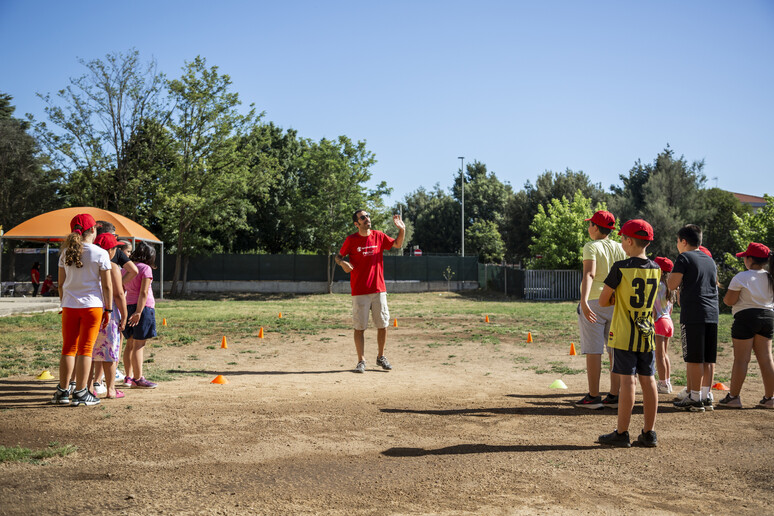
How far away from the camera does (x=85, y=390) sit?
6.22 m

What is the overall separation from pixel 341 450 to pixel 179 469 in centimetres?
121

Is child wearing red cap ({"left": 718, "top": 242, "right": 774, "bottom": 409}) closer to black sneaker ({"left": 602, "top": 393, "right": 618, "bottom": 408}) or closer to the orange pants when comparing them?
black sneaker ({"left": 602, "top": 393, "right": 618, "bottom": 408})

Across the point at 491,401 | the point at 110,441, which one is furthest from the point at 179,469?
the point at 491,401

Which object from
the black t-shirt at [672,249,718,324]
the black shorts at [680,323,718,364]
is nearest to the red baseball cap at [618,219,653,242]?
the black t-shirt at [672,249,718,324]

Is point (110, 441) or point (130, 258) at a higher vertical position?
point (130, 258)

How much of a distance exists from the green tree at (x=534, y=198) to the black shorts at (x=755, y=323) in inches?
1850

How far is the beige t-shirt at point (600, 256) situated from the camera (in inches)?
249

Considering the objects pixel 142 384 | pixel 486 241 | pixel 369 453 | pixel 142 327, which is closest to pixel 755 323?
pixel 369 453

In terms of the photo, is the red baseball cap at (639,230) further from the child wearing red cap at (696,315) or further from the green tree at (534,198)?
the green tree at (534,198)

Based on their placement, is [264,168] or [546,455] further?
[264,168]

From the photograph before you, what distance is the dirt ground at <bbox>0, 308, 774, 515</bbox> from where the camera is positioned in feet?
12.3

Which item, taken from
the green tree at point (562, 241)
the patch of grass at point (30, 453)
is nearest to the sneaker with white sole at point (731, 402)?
the patch of grass at point (30, 453)

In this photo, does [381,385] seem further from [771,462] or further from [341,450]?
[771,462]

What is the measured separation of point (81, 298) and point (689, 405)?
6.21m
